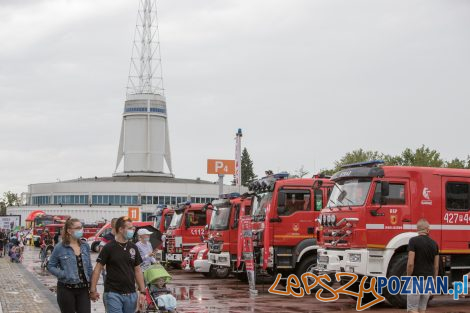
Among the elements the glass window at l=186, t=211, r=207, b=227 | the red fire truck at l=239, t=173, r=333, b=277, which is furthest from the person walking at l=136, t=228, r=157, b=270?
the glass window at l=186, t=211, r=207, b=227

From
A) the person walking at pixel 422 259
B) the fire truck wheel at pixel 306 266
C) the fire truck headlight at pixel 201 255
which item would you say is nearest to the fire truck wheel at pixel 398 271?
the fire truck wheel at pixel 306 266

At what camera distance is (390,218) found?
15.6m

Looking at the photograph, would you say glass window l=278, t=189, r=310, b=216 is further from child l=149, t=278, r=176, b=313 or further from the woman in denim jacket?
the woman in denim jacket

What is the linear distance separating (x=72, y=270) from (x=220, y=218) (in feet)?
51.1

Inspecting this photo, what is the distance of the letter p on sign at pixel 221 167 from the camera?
41997 mm

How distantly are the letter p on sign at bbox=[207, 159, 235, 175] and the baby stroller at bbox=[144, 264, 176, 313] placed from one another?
2866 cm

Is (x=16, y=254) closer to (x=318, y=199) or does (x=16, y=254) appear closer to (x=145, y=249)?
(x=318, y=199)

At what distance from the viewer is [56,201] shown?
106 meters

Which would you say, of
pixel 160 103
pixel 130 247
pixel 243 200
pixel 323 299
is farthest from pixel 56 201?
pixel 130 247

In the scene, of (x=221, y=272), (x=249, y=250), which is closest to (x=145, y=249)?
(x=249, y=250)

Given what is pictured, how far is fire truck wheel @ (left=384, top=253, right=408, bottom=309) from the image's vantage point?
15.4m

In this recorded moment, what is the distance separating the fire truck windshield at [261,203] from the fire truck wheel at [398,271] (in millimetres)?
4871

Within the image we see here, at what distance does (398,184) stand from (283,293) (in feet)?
15.5

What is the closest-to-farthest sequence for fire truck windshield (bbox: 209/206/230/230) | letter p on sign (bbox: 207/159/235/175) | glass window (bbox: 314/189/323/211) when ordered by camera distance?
glass window (bbox: 314/189/323/211) < fire truck windshield (bbox: 209/206/230/230) < letter p on sign (bbox: 207/159/235/175)
